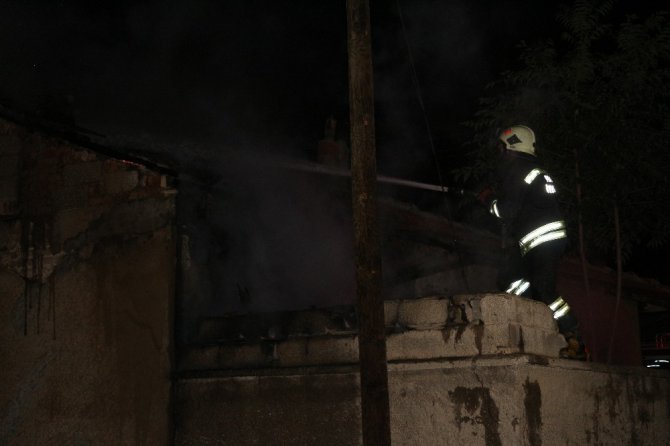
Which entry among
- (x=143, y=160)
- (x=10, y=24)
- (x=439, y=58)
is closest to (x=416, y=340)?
(x=143, y=160)

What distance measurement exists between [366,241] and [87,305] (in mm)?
3129

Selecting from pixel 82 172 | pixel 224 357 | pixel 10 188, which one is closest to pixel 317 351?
pixel 224 357

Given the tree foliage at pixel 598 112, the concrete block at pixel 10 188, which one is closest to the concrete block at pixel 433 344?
the tree foliage at pixel 598 112

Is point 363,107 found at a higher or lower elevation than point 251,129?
lower

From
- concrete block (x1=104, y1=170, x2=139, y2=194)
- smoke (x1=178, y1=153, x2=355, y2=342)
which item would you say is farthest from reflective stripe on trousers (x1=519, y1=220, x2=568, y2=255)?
concrete block (x1=104, y1=170, x2=139, y2=194)

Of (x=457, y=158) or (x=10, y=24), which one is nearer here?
(x=10, y=24)

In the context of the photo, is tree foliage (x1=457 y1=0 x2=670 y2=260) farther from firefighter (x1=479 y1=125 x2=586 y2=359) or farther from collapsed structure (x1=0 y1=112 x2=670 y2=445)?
collapsed structure (x1=0 y1=112 x2=670 y2=445)

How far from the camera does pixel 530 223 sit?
702cm

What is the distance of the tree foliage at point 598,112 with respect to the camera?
25.4ft

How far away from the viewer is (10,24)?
10.3m

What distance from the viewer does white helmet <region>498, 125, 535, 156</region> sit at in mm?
7164

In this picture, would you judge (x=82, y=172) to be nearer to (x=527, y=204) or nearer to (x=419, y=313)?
(x=419, y=313)

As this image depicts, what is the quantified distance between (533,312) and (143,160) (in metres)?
3.72

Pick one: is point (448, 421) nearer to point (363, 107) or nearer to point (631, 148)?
point (363, 107)
